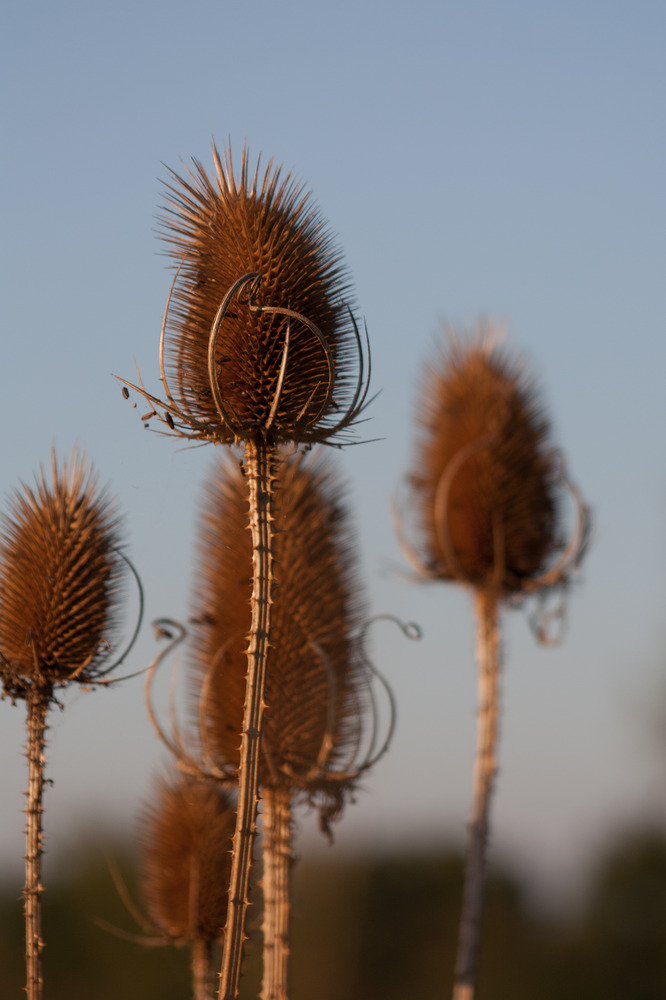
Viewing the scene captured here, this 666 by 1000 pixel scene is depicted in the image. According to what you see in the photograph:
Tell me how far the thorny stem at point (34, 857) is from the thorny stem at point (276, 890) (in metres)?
2.23

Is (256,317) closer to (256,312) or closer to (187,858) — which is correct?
(256,312)

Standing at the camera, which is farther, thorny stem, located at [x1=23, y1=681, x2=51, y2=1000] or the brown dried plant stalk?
the brown dried plant stalk

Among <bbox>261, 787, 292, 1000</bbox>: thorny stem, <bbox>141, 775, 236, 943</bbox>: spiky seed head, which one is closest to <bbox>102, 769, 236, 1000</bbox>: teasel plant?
<bbox>141, 775, 236, 943</bbox>: spiky seed head

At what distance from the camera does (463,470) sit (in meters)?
11.2

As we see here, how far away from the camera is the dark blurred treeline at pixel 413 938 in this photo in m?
24.0

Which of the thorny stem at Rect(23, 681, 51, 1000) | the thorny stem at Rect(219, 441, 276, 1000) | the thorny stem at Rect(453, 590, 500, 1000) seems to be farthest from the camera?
the thorny stem at Rect(453, 590, 500, 1000)

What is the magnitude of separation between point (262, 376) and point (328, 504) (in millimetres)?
3976

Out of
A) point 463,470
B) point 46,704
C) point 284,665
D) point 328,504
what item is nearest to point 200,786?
point 284,665

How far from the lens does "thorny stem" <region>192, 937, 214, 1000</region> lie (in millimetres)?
9148

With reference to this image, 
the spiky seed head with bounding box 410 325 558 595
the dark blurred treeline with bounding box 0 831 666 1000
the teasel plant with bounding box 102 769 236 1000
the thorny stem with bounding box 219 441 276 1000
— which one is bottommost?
the dark blurred treeline with bounding box 0 831 666 1000

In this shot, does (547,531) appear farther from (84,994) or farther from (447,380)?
(84,994)

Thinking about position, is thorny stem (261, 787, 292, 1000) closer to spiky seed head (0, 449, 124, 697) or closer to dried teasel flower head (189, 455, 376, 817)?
dried teasel flower head (189, 455, 376, 817)

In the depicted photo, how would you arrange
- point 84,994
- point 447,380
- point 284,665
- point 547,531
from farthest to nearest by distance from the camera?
point 84,994 → point 447,380 → point 547,531 → point 284,665

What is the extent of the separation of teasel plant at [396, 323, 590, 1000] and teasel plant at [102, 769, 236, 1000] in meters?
2.45
